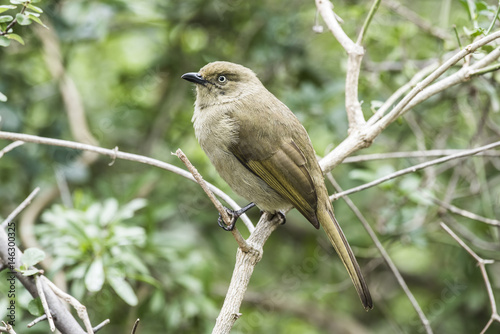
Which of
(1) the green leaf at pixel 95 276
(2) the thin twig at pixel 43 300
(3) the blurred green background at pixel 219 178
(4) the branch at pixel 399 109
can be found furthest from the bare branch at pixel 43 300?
(4) the branch at pixel 399 109

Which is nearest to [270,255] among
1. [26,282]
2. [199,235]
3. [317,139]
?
[199,235]

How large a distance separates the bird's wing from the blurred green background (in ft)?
2.11

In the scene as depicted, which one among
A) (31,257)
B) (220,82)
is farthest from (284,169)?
(31,257)

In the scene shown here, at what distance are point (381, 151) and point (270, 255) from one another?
52.6 inches

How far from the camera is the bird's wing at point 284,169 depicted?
339 cm

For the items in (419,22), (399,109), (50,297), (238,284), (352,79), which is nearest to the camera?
(50,297)

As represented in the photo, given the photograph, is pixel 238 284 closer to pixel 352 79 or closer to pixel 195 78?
pixel 352 79

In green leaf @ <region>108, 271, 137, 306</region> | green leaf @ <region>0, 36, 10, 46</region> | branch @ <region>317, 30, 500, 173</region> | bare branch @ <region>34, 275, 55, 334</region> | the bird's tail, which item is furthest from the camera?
green leaf @ <region>108, 271, 137, 306</region>

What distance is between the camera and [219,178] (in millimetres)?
4543

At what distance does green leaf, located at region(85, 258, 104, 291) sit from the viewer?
9.98 ft

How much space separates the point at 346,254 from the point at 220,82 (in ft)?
4.62

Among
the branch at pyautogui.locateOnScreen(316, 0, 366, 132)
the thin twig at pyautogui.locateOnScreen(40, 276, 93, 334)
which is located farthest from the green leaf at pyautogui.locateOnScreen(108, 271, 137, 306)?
the branch at pyautogui.locateOnScreen(316, 0, 366, 132)

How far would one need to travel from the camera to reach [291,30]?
4.80 m

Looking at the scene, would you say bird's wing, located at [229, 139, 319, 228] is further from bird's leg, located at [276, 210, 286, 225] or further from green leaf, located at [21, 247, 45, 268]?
green leaf, located at [21, 247, 45, 268]
